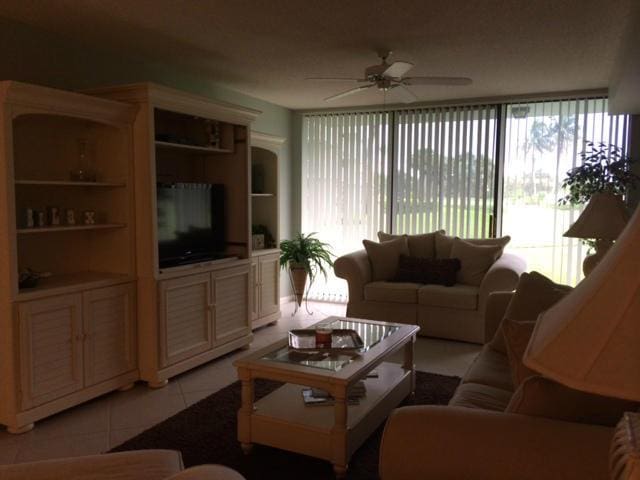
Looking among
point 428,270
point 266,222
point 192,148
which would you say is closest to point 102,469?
point 192,148

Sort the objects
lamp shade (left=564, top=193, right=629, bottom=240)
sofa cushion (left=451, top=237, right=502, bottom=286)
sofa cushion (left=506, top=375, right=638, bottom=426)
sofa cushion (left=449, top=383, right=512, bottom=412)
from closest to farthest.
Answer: sofa cushion (left=506, top=375, right=638, bottom=426) → sofa cushion (left=449, top=383, right=512, bottom=412) → lamp shade (left=564, top=193, right=629, bottom=240) → sofa cushion (left=451, top=237, right=502, bottom=286)

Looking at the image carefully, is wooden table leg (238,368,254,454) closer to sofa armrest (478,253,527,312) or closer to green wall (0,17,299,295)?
green wall (0,17,299,295)

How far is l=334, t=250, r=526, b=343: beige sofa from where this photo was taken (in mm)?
4738

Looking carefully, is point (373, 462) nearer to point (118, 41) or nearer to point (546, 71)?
point (118, 41)

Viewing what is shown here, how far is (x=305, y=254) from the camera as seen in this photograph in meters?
6.11

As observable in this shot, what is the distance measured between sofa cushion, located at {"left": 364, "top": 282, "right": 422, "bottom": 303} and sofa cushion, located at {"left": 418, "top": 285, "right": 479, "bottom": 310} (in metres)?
0.07

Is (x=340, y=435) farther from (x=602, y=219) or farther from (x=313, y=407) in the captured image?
(x=602, y=219)

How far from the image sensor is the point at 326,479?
254 cm

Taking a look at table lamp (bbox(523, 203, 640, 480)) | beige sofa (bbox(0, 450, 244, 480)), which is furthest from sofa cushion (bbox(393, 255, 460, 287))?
table lamp (bbox(523, 203, 640, 480))

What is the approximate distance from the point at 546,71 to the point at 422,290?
87.1 inches

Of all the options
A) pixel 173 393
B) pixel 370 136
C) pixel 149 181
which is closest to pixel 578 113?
pixel 370 136

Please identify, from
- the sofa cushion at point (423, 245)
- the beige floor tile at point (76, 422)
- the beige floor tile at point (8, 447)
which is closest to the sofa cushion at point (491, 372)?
the beige floor tile at point (76, 422)

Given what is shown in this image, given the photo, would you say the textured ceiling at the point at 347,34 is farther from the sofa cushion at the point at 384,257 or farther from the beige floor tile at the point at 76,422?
the beige floor tile at the point at 76,422

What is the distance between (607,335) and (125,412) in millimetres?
3192
